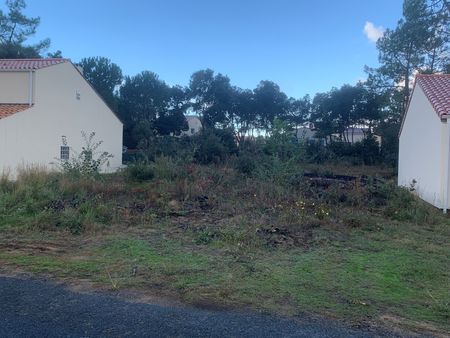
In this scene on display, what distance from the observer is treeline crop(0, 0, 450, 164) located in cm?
3272

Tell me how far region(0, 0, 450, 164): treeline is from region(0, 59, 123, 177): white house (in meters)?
9.20

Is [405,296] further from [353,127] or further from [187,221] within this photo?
[353,127]

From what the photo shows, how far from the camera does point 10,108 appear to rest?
19.3 meters

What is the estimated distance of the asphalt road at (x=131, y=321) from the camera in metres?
3.72

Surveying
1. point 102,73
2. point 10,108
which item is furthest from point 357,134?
point 10,108

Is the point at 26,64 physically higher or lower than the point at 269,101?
lower

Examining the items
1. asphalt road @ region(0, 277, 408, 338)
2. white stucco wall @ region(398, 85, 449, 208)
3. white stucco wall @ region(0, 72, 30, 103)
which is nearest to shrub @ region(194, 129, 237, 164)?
white stucco wall @ region(0, 72, 30, 103)

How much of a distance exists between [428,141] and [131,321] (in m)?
12.7

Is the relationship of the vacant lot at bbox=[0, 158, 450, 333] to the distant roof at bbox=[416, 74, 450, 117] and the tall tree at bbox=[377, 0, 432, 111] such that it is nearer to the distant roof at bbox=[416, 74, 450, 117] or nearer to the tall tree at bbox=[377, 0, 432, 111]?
the distant roof at bbox=[416, 74, 450, 117]

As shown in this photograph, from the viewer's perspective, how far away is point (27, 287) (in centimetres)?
493

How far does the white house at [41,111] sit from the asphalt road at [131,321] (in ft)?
47.1

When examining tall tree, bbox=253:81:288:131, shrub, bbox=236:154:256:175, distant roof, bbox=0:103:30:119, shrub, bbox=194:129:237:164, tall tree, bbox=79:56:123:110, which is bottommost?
shrub, bbox=236:154:256:175

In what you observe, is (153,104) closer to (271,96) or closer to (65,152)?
(271,96)

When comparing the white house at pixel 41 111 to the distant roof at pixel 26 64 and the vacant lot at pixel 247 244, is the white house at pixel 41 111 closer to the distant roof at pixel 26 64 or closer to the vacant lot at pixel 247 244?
the distant roof at pixel 26 64
